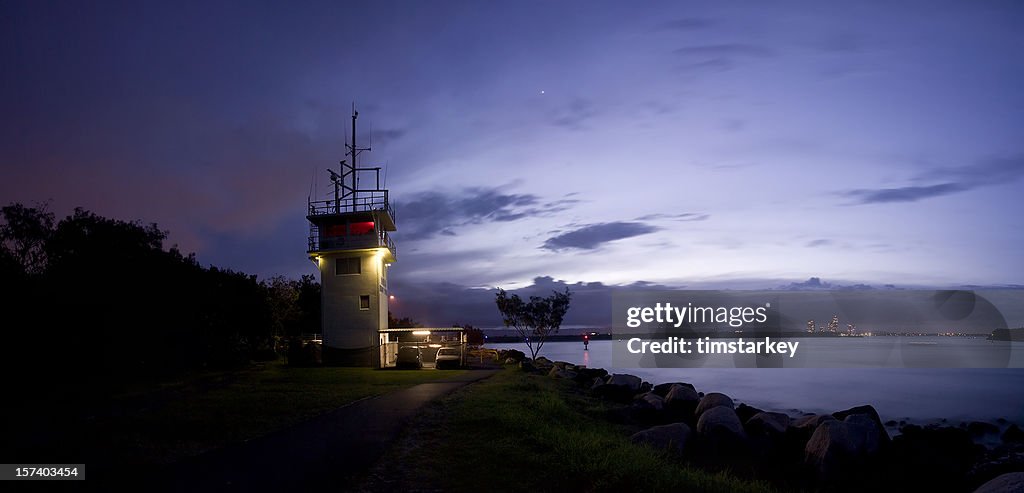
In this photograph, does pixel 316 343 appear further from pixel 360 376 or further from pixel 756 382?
pixel 756 382

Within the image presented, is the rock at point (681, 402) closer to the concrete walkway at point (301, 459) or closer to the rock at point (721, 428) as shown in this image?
the rock at point (721, 428)

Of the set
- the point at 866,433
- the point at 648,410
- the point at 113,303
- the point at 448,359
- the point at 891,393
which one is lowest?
the point at 891,393

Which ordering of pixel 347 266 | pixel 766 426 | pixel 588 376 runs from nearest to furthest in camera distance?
pixel 766 426 → pixel 347 266 → pixel 588 376

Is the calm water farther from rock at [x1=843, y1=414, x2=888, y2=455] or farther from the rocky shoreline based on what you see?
rock at [x1=843, y1=414, x2=888, y2=455]

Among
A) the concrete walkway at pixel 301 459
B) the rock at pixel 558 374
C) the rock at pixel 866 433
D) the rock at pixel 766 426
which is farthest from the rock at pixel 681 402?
the rock at pixel 558 374

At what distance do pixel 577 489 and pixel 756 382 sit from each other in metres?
53.3

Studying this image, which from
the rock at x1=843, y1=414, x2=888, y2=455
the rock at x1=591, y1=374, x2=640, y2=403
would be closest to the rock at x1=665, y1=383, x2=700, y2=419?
the rock at x1=591, y1=374, x2=640, y2=403

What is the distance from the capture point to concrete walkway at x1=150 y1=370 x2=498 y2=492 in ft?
29.3

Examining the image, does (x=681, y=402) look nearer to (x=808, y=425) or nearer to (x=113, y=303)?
(x=808, y=425)

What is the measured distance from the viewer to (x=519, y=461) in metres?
10.7

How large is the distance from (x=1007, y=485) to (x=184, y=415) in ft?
51.3

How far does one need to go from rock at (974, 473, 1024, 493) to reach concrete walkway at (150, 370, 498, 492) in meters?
8.93

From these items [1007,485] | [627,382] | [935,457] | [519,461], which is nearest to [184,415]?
[519,461]

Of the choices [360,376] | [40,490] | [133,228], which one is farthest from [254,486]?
[133,228]
